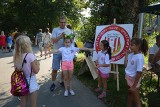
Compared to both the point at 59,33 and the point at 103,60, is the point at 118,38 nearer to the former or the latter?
the point at 103,60

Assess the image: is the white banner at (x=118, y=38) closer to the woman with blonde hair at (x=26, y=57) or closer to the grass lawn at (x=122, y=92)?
the grass lawn at (x=122, y=92)

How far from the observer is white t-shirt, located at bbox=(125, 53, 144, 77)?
16.7 ft

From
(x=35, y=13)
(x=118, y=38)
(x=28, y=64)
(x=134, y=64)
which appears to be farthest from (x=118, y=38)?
(x=35, y=13)

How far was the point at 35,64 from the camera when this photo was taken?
4.76 metres

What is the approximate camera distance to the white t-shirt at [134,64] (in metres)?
5.10

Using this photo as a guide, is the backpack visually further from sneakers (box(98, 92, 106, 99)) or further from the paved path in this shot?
sneakers (box(98, 92, 106, 99))

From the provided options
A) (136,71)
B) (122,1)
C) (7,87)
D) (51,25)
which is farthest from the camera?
(51,25)

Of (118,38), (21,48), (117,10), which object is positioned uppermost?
(117,10)

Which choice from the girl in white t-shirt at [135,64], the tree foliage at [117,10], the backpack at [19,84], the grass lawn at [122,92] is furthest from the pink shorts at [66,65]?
the tree foliage at [117,10]

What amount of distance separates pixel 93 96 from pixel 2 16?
36.3 metres

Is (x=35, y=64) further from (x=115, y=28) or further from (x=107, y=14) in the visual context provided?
(x=107, y=14)

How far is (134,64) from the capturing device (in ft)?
17.0

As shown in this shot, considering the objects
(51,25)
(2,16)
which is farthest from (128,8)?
(2,16)

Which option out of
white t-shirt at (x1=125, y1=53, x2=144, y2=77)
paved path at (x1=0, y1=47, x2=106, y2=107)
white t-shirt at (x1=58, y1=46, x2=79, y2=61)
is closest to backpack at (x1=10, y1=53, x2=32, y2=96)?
paved path at (x1=0, y1=47, x2=106, y2=107)
